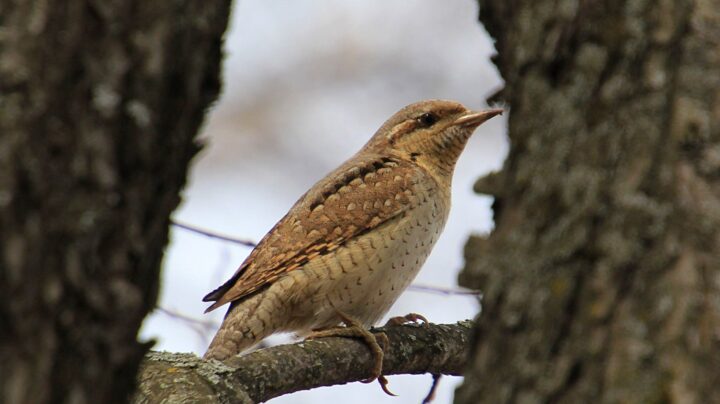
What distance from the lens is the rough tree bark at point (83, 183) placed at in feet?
5.40

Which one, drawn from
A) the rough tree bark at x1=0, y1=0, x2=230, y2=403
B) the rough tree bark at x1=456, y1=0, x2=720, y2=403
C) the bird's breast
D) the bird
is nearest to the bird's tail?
the bird

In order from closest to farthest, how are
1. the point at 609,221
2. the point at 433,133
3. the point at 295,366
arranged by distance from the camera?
the point at 609,221 < the point at 295,366 < the point at 433,133

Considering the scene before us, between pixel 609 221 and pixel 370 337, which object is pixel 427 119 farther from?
pixel 609 221

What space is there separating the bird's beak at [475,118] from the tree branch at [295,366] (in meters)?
1.48

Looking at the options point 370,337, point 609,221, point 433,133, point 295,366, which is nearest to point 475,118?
point 433,133

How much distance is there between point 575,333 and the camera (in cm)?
161

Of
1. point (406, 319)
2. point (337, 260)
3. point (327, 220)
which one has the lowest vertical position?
point (406, 319)

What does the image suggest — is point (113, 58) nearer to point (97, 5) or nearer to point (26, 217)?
point (97, 5)

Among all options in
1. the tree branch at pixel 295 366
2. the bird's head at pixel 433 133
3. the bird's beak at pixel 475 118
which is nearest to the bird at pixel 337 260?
the tree branch at pixel 295 366

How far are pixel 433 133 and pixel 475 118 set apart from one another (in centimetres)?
29

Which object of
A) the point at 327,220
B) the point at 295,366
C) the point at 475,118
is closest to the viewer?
the point at 295,366

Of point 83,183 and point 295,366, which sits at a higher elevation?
point 83,183

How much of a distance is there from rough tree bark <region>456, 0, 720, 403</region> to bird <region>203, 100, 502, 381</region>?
8.73 feet

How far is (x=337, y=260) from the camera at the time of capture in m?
4.76
